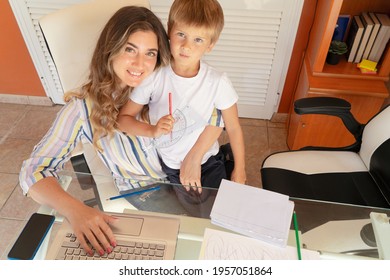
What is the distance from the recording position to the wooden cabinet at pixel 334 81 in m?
1.75

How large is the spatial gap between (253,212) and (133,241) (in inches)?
13.7

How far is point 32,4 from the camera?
2.01m

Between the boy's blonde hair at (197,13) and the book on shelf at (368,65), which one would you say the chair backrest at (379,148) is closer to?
the book on shelf at (368,65)

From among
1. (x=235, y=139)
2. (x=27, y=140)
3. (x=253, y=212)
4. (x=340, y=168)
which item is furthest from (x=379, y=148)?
(x=27, y=140)

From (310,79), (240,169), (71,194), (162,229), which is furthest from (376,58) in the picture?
(71,194)

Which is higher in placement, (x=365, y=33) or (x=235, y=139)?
(x=365, y=33)

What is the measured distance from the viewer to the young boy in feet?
3.51

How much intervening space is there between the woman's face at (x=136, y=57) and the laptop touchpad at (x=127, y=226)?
456 millimetres

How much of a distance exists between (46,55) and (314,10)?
1788 mm

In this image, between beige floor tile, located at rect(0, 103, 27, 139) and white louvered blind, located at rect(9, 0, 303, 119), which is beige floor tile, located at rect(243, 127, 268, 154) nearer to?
white louvered blind, located at rect(9, 0, 303, 119)

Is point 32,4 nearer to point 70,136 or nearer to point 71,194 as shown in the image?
point 70,136

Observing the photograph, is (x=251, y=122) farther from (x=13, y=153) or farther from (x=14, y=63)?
(x=14, y=63)

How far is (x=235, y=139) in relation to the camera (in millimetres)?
1335

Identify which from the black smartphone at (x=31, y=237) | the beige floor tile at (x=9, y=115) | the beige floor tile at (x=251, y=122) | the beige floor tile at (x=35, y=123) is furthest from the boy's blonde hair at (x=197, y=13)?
the beige floor tile at (x=9, y=115)
